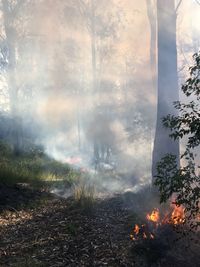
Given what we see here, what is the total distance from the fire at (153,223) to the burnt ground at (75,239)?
166 millimetres

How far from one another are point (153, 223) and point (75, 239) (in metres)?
1.46

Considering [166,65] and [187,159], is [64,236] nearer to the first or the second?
[187,159]

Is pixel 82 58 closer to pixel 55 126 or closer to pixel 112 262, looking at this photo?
pixel 55 126

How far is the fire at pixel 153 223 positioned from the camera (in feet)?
20.6

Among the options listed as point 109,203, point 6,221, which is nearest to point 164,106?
point 109,203

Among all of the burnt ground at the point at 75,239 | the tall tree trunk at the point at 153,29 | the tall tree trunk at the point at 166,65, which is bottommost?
the burnt ground at the point at 75,239

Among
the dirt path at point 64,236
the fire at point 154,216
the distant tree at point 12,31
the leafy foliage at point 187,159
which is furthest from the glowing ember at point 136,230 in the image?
the distant tree at point 12,31

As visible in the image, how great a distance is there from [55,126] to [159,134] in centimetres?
3005

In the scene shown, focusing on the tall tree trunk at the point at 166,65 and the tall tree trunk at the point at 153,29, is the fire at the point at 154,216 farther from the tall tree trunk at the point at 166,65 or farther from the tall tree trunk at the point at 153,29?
the tall tree trunk at the point at 153,29

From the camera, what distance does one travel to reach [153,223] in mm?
6578

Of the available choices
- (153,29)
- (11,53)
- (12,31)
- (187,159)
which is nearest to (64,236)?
(187,159)

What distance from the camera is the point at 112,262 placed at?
17.8ft

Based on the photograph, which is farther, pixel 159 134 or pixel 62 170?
pixel 62 170

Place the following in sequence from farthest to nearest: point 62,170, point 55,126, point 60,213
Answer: point 55,126 < point 62,170 < point 60,213
